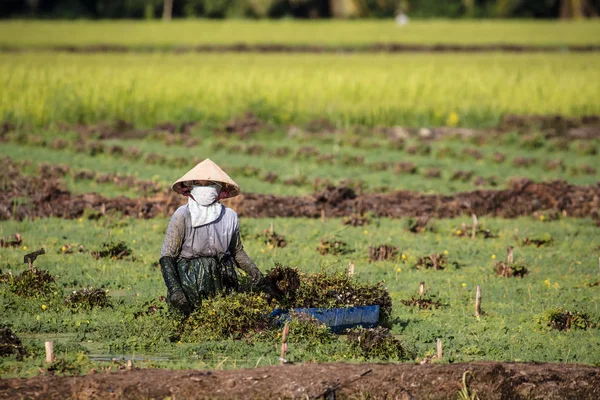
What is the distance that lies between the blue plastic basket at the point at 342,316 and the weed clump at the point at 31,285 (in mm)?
2179

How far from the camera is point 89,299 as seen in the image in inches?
353

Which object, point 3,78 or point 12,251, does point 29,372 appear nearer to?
point 12,251

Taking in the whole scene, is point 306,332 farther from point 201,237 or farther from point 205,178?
point 205,178

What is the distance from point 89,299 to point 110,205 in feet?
15.7

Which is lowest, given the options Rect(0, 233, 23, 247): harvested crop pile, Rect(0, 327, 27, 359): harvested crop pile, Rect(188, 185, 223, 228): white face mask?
Rect(0, 233, 23, 247): harvested crop pile

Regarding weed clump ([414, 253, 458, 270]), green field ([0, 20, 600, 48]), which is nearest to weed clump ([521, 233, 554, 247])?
weed clump ([414, 253, 458, 270])

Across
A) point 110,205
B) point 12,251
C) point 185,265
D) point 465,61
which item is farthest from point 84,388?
point 465,61

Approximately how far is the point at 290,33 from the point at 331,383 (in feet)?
142

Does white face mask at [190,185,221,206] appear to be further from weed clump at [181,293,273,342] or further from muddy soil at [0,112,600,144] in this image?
muddy soil at [0,112,600,144]

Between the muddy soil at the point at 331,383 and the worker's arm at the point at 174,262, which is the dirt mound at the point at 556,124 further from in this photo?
the muddy soil at the point at 331,383

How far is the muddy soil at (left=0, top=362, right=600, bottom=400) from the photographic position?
6602mm

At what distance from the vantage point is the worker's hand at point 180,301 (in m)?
8.05

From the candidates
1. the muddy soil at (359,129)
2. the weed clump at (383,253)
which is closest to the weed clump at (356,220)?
the weed clump at (383,253)

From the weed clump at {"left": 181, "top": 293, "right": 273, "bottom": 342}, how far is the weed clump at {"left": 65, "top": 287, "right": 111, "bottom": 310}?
1.16 meters
